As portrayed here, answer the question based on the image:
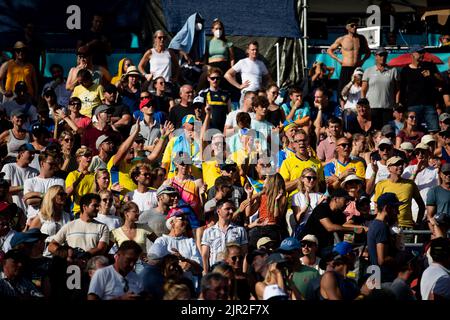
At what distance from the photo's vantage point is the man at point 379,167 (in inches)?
653

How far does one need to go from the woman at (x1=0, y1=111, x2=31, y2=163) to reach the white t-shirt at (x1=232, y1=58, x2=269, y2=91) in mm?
4308

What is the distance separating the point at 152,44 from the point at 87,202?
7.70 metres

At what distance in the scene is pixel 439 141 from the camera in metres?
18.3

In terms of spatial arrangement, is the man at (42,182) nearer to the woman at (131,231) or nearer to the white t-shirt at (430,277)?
the woman at (131,231)

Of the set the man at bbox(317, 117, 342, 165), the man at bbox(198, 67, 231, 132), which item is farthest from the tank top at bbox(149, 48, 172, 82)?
the man at bbox(317, 117, 342, 165)

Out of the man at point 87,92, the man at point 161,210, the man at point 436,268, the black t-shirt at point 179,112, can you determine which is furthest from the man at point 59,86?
the man at point 436,268

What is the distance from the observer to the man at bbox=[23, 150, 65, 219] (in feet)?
49.6

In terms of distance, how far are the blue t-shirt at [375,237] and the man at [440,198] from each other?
1.55 meters

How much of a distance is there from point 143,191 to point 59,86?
4749mm

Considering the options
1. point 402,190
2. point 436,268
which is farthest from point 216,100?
point 436,268

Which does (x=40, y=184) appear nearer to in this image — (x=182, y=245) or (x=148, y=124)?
(x=182, y=245)

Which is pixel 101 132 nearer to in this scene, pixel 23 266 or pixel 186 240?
pixel 186 240

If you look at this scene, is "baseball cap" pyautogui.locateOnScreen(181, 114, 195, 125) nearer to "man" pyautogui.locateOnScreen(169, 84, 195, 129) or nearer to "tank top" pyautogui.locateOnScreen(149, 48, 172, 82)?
"man" pyautogui.locateOnScreen(169, 84, 195, 129)
